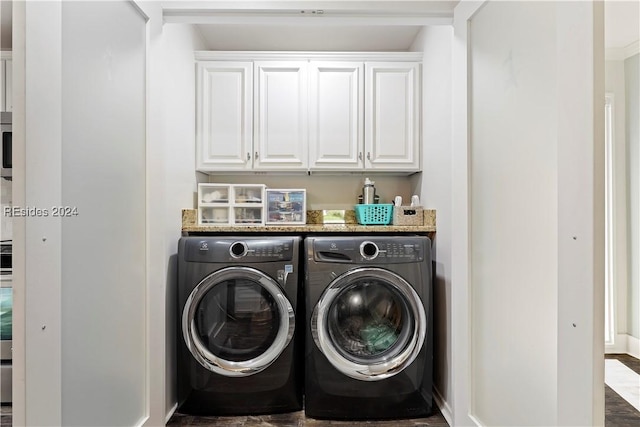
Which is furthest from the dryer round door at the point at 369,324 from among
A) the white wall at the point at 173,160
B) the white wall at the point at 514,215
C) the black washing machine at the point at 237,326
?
the white wall at the point at 173,160

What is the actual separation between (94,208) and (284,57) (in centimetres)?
177

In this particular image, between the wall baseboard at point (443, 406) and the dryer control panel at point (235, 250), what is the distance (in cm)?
115

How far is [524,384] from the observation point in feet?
3.71

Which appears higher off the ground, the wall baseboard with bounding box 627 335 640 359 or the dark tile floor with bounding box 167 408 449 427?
the wall baseboard with bounding box 627 335 640 359

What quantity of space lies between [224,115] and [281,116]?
0.39 metres

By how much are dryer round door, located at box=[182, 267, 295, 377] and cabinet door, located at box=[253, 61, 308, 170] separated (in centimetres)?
90

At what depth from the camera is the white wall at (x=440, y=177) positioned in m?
1.92

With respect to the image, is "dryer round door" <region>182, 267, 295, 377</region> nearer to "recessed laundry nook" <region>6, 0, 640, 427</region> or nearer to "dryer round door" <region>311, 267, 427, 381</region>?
"recessed laundry nook" <region>6, 0, 640, 427</region>

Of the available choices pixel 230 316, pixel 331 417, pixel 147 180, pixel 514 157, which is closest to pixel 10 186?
pixel 147 180

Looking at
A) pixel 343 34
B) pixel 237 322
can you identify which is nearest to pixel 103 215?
pixel 237 322

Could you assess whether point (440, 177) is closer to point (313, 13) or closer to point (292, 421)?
point (313, 13)

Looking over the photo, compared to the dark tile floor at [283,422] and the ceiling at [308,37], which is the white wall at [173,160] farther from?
the ceiling at [308,37]

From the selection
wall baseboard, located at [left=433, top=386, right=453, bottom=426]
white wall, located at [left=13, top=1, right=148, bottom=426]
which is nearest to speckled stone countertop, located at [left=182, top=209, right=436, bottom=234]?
white wall, located at [left=13, top=1, right=148, bottom=426]

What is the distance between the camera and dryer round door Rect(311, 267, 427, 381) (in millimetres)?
1856
